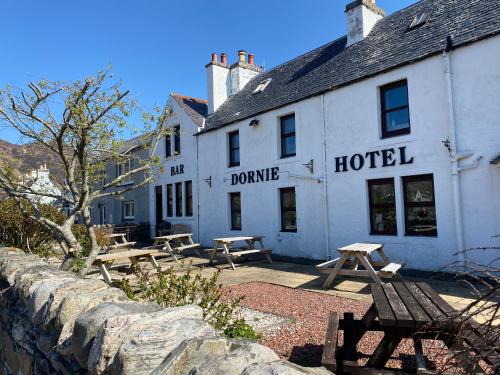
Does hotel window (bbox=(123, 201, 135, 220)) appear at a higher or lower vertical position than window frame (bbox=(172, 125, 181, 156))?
lower

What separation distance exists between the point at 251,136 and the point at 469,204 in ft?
24.7

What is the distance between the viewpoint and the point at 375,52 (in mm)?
10836

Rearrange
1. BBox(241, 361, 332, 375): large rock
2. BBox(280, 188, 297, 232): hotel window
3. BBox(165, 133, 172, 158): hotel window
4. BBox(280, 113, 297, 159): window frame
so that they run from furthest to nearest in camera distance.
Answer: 1. BBox(165, 133, 172, 158): hotel window
2. BBox(280, 113, 297, 159): window frame
3. BBox(280, 188, 297, 232): hotel window
4. BBox(241, 361, 332, 375): large rock

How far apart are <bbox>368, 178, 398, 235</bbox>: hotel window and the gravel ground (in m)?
3.61

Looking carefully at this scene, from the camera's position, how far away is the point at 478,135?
26.1 feet

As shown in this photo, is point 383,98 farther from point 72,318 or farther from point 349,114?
point 72,318

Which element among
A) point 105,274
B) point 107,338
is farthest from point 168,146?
point 107,338

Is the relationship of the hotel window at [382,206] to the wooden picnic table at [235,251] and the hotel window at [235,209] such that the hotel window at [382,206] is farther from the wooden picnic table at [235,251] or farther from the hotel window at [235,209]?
the hotel window at [235,209]

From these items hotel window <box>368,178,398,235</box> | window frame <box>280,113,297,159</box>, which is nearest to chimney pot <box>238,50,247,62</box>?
window frame <box>280,113,297,159</box>

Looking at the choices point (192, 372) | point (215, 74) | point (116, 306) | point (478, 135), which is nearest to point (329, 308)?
point (116, 306)

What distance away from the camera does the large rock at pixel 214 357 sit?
1.68 metres

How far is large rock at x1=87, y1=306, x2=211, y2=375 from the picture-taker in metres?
1.97

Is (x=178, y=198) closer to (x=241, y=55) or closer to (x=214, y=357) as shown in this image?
(x=241, y=55)

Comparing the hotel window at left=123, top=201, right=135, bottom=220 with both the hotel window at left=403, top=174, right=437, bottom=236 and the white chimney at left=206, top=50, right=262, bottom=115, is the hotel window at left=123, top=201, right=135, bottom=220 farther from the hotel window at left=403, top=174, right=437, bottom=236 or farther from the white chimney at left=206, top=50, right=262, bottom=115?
the hotel window at left=403, top=174, right=437, bottom=236
